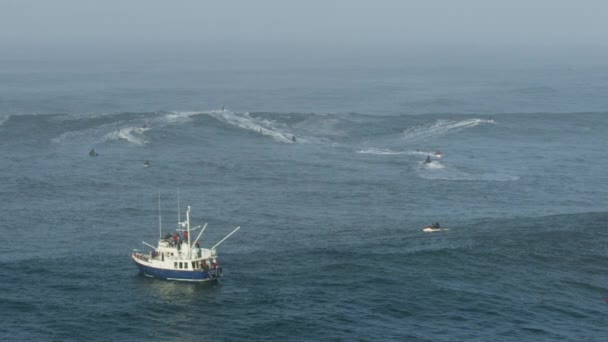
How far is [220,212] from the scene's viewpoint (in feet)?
539

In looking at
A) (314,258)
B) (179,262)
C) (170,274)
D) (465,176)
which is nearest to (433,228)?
(314,258)

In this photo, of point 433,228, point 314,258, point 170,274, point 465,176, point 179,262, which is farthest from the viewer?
point 465,176

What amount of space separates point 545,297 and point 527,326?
10.8 meters

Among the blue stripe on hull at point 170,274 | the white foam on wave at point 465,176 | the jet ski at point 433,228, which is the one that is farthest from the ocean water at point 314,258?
the jet ski at point 433,228

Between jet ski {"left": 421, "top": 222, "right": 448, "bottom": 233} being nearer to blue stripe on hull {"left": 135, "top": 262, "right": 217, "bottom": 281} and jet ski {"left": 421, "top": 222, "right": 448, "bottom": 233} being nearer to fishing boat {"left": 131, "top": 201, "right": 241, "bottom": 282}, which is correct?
fishing boat {"left": 131, "top": 201, "right": 241, "bottom": 282}

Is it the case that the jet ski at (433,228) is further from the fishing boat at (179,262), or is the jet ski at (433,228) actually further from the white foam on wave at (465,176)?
the white foam on wave at (465,176)

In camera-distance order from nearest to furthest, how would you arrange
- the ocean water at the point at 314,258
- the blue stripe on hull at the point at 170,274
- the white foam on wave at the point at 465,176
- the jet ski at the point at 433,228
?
the ocean water at the point at 314,258 < the blue stripe on hull at the point at 170,274 < the jet ski at the point at 433,228 < the white foam on wave at the point at 465,176

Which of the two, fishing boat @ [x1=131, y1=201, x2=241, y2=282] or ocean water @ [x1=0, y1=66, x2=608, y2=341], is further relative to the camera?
fishing boat @ [x1=131, y1=201, x2=241, y2=282]

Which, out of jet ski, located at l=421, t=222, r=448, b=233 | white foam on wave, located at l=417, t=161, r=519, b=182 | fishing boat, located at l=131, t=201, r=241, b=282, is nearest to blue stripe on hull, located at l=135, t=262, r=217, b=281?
fishing boat, located at l=131, t=201, r=241, b=282

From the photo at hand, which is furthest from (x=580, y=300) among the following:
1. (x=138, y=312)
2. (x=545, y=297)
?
(x=138, y=312)

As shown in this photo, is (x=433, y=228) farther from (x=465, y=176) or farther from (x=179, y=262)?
(x=465, y=176)

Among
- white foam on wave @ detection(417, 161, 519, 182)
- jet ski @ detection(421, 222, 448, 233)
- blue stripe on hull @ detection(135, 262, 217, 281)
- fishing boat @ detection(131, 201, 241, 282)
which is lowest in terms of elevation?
blue stripe on hull @ detection(135, 262, 217, 281)

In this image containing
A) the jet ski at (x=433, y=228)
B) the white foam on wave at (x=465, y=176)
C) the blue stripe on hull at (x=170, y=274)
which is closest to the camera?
the blue stripe on hull at (x=170, y=274)

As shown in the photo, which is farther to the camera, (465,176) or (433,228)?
(465,176)
